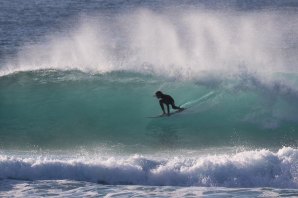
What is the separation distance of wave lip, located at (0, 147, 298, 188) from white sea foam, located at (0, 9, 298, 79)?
7011mm

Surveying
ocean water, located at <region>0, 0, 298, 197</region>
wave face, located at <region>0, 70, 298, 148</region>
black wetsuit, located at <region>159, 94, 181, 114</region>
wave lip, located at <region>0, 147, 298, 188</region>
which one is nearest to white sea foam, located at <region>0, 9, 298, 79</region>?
ocean water, located at <region>0, 0, 298, 197</region>

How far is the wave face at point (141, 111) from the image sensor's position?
69.2 feet

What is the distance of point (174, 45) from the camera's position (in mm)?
29641

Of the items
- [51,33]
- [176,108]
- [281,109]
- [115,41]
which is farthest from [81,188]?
[51,33]

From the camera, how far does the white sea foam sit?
25359 millimetres

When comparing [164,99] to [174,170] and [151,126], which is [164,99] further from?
[174,170]

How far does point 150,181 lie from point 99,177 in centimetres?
110

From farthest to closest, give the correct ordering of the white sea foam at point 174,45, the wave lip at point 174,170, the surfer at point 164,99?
the white sea foam at point 174,45
the surfer at point 164,99
the wave lip at point 174,170

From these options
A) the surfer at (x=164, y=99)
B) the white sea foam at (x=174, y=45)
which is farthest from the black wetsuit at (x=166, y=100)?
the white sea foam at (x=174, y=45)

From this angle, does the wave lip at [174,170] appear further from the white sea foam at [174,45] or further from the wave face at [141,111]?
the white sea foam at [174,45]

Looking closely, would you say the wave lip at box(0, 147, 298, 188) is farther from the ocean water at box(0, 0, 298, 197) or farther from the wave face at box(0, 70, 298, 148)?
the wave face at box(0, 70, 298, 148)

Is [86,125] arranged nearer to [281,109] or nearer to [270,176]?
[281,109]

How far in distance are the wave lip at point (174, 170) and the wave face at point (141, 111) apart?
114 inches

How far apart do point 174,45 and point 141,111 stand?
7.20 metres
